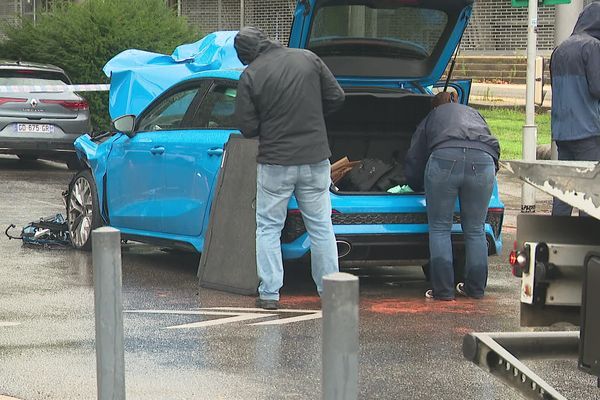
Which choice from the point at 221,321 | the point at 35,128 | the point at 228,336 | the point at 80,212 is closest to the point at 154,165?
the point at 80,212

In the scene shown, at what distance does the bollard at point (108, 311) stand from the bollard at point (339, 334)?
4.62 ft

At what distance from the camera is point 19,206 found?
45.5 ft

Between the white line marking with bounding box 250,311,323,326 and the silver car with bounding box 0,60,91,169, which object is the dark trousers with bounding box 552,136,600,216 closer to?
the white line marking with bounding box 250,311,323,326

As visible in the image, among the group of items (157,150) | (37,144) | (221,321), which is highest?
(157,150)

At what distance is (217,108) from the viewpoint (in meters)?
9.38

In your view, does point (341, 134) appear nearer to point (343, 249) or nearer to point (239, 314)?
point (343, 249)

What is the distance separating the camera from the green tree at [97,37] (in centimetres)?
2105

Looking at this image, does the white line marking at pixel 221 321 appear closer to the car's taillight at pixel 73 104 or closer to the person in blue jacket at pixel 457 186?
the person in blue jacket at pixel 457 186

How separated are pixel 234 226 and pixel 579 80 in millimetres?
2885

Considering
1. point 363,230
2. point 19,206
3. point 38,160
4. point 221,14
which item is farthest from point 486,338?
point 221,14

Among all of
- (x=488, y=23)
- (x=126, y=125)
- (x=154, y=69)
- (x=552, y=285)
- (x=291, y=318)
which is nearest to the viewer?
(x=552, y=285)

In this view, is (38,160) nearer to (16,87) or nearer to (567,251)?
(16,87)

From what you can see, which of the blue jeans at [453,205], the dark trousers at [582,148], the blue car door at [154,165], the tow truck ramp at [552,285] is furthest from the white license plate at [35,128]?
the tow truck ramp at [552,285]

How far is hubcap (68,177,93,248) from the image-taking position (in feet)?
35.4
